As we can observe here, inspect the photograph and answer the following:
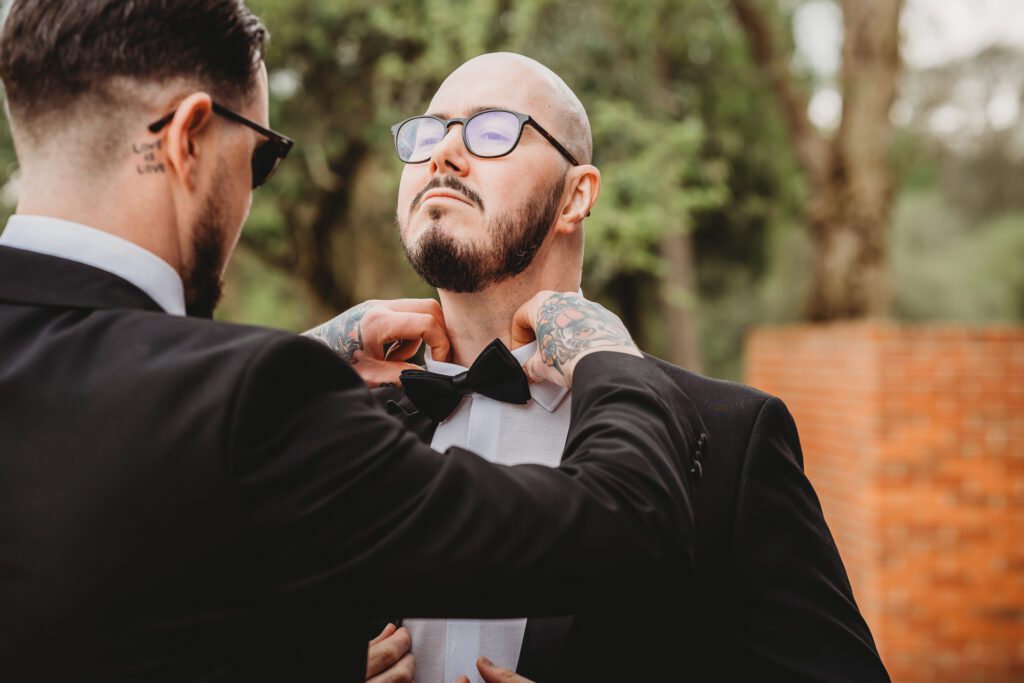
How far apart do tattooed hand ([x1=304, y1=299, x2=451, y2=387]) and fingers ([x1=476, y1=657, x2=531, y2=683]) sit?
2.63 ft

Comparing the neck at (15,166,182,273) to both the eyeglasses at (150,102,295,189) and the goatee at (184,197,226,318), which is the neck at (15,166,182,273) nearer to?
the goatee at (184,197,226,318)

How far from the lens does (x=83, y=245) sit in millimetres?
1545

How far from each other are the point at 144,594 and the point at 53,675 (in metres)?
0.17

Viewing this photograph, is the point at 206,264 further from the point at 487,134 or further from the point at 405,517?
the point at 487,134

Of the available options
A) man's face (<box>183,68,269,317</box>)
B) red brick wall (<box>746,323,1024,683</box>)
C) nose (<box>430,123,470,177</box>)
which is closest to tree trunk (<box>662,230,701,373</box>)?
red brick wall (<box>746,323,1024,683</box>)

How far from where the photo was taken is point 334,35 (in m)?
8.61

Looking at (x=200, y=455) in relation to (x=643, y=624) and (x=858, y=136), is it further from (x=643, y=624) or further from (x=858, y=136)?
(x=858, y=136)

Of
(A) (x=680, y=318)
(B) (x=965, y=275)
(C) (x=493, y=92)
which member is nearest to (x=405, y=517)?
(C) (x=493, y=92)

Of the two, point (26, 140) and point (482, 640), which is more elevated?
point (26, 140)

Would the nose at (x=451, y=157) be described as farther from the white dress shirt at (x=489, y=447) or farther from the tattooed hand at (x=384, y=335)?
the white dress shirt at (x=489, y=447)

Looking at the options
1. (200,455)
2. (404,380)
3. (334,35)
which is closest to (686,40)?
(334,35)

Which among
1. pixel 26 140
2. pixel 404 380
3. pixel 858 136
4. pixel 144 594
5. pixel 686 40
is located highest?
pixel 686 40

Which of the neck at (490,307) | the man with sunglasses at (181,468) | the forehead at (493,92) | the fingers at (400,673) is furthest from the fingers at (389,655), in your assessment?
the forehead at (493,92)

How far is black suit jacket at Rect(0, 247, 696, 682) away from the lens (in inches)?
53.6
